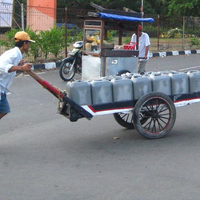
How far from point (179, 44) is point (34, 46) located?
A: 10.9 meters

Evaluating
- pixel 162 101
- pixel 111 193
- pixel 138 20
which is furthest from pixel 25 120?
pixel 138 20

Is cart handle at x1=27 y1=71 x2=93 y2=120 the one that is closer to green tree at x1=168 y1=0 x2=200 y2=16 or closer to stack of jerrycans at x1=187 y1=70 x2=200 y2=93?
stack of jerrycans at x1=187 y1=70 x2=200 y2=93

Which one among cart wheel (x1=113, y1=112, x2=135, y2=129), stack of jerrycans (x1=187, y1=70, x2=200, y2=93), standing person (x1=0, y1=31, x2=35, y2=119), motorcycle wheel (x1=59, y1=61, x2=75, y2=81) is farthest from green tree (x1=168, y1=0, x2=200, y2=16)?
standing person (x1=0, y1=31, x2=35, y2=119)

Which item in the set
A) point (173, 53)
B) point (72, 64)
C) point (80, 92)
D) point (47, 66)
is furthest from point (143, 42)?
point (173, 53)

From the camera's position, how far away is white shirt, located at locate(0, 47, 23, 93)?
5551 mm

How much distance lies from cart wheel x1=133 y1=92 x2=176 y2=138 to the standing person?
5.28 ft

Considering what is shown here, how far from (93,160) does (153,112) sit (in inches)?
52.1

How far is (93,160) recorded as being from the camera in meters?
5.45

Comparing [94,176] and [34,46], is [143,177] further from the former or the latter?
[34,46]

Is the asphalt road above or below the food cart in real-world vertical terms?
below

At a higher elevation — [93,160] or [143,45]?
[143,45]

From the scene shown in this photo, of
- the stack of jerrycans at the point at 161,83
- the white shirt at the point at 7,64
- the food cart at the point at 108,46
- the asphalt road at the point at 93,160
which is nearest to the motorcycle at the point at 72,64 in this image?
the food cart at the point at 108,46

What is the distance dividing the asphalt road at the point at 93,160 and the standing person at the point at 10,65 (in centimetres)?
79

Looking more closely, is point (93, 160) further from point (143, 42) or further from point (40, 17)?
point (40, 17)
